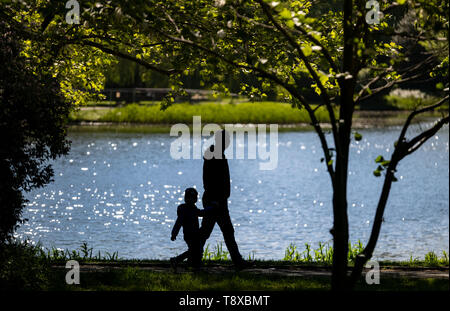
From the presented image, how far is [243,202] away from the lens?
2688cm

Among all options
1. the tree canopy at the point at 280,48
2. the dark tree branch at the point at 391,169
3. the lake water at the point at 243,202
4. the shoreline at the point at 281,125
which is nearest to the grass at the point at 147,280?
the dark tree branch at the point at 391,169

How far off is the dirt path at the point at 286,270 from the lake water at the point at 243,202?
186 inches

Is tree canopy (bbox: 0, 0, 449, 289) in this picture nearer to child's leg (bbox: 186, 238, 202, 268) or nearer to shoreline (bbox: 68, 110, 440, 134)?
child's leg (bbox: 186, 238, 202, 268)

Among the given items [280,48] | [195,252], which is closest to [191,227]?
[195,252]

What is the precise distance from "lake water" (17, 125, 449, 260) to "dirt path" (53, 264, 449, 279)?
4.72m

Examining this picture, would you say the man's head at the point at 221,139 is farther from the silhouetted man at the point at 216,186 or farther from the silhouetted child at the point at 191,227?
the silhouetted child at the point at 191,227

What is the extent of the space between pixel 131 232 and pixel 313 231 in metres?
5.02

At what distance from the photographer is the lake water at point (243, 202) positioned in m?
19.4

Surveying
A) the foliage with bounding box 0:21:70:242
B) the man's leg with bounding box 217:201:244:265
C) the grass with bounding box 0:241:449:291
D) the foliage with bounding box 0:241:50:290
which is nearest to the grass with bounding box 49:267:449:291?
the grass with bounding box 0:241:449:291

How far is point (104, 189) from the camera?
97.1ft

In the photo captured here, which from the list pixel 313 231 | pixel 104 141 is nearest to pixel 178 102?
pixel 104 141

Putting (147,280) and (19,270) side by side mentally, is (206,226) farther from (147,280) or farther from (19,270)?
(19,270)

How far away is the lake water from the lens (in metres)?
19.4
